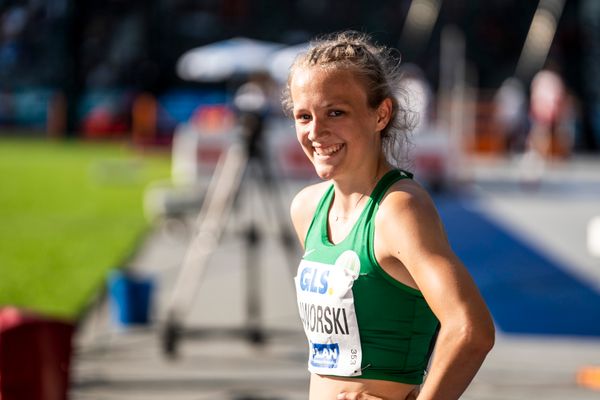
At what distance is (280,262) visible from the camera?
12828mm

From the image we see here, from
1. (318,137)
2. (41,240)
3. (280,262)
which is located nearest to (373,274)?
(318,137)

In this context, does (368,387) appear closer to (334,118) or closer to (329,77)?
(334,118)

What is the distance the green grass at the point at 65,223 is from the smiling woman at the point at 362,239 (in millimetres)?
6481

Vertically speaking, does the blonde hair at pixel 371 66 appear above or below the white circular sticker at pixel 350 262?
above

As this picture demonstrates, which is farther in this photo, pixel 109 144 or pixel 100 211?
pixel 109 144

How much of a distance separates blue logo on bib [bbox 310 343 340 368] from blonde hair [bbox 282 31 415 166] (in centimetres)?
53

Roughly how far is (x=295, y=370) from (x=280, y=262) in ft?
16.7

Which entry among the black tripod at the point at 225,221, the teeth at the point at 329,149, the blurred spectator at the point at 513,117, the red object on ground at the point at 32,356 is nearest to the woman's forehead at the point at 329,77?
the teeth at the point at 329,149

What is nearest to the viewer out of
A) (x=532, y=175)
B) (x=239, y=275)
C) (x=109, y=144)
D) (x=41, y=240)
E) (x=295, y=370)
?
(x=295, y=370)

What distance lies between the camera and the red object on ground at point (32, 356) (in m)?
5.17

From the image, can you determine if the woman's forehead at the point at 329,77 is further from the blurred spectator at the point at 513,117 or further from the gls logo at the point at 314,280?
the blurred spectator at the point at 513,117

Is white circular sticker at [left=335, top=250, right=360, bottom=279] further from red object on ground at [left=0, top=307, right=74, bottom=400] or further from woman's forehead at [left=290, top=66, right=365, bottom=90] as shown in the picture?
red object on ground at [left=0, top=307, right=74, bottom=400]

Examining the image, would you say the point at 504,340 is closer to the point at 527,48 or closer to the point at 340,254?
the point at 340,254

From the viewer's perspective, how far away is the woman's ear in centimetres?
297
